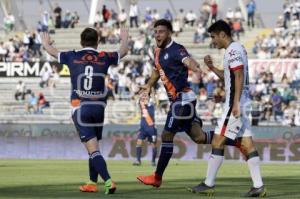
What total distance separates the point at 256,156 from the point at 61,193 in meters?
2.89

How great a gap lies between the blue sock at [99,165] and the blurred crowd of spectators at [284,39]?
2601 cm

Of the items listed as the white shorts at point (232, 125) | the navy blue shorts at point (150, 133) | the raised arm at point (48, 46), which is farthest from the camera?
the navy blue shorts at point (150, 133)

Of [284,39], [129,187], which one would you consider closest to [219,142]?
[129,187]

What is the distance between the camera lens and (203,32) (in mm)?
45281

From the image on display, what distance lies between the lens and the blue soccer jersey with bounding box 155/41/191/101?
15.9 m

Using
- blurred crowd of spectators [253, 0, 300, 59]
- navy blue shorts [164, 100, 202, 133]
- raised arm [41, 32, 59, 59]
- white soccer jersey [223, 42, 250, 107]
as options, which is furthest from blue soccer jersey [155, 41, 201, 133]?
blurred crowd of spectators [253, 0, 300, 59]

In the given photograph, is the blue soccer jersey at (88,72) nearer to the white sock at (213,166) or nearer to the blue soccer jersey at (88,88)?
the blue soccer jersey at (88,88)

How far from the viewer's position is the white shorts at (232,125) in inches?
550

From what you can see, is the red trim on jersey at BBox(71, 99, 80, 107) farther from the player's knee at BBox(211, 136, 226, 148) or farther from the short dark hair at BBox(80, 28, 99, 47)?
the player's knee at BBox(211, 136, 226, 148)

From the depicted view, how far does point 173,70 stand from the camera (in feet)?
52.2

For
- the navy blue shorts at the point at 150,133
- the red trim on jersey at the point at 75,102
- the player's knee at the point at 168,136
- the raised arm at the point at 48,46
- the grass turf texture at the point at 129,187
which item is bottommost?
the navy blue shorts at the point at 150,133

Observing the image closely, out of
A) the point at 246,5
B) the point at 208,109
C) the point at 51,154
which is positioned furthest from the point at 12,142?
the point at 246,5

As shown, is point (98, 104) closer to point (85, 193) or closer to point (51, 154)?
point (85, 193)

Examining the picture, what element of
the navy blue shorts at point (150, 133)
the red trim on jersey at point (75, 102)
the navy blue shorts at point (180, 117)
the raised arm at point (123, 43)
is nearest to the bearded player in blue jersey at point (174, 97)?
the navy blue shorts at point (180, 117)
